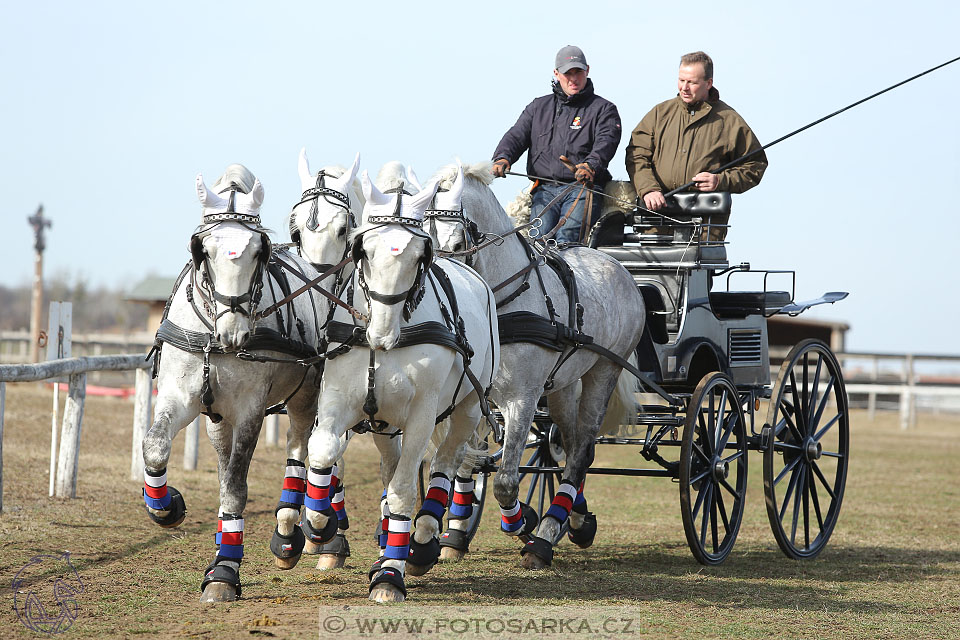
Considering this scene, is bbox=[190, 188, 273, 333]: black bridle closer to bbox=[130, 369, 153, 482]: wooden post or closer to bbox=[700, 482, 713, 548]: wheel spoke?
bbox=[700, 482, 713, 548]: wheel spoke

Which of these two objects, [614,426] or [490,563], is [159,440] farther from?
[614,426]

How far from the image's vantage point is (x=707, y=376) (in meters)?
7.29

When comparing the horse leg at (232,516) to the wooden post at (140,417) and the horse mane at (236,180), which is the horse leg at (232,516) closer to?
the horse mane at (236,180)

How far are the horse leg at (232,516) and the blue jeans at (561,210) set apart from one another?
11.7 feet

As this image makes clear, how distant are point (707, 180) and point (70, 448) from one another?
539 cm

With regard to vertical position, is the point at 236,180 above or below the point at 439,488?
above

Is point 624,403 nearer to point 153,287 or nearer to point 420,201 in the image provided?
point 420,201

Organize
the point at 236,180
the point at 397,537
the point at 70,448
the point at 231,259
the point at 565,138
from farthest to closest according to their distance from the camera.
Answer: the point at 70,448
the point at 565,138
the point at 397,537
the point at 236,180
the point at 231,259

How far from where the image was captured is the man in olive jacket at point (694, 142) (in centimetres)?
822

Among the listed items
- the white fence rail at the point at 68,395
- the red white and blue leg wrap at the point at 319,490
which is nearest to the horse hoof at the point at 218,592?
the red white and blue leg wrap at the point at 319,490

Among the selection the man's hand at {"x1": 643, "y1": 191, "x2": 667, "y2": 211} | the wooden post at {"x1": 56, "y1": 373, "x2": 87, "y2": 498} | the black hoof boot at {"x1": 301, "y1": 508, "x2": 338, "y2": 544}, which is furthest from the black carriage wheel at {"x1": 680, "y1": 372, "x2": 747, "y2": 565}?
the wooden post at {"x1": 56, "y1": 373, "x2": 87, "y2": 498}

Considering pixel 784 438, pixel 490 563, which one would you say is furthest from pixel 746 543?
pixel 490 563

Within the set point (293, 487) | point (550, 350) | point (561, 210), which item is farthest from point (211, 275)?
point (561, 210)

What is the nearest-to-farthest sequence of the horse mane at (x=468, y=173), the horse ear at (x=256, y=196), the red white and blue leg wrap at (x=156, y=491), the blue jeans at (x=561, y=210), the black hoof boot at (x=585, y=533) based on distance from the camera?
the red white and blue leg wrap at (x=156, y=491), the horse ear at (x=256, y=196), the horse mane at (x=468, y=173), the black hoof boot at (x=585, y=533), the blue jeans at (x=561, y=210)
